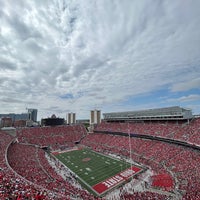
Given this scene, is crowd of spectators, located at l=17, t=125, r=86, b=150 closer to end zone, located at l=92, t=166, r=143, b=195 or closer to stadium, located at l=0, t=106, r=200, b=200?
stadium, located at l=0, t=106, r=200, b=200

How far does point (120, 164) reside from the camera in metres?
29.9

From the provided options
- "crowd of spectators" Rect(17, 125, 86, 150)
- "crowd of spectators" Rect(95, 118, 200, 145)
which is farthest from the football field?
"crowd of spectators" Rect(17, 125, 86, 150)

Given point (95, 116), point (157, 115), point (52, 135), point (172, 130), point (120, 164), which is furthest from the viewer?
point (95, 116)

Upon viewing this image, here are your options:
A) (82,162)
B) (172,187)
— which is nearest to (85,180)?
(82,162)

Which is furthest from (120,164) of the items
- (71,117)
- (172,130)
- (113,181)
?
(71,117)

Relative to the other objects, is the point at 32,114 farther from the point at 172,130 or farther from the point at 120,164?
the point at 172,130

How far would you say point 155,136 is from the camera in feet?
112

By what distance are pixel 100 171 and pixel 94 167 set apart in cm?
250

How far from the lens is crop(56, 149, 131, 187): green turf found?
24969 millimetres

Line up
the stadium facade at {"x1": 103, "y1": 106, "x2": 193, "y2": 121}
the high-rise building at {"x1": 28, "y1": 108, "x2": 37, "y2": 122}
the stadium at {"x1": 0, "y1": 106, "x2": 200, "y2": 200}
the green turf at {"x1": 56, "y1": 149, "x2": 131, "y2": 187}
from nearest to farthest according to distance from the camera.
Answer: the stadium at {"x1": 0, "y1": 106, "x2": 200, "y2": 200}, the green turf at {"x1": 56, "y1": 149, "x2": 131, "y2": 187}, the stadium facade at {"x1": 103, "y1": 106, "x2": 193, "y2": 121}, the high-rise building at {"x1": 28, "y1": 108, "x2": 37, "y2": 122}

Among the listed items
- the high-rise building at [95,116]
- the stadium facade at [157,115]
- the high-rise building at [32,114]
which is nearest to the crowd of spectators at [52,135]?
the stadium facade at [157,115]

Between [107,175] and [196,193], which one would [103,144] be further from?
[196,193]

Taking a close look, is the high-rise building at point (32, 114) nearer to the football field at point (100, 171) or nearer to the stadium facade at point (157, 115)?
the stadium facade at point (157, 115)

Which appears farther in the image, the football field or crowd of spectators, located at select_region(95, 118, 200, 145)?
crowd of spectators, located at select_region(95, 118, 200, 145)
